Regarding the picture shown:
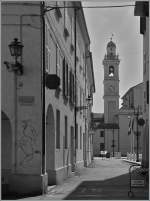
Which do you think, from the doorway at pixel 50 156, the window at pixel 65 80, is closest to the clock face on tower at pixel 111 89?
the window at pixel 65 80

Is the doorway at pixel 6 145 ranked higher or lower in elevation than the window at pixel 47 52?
lower

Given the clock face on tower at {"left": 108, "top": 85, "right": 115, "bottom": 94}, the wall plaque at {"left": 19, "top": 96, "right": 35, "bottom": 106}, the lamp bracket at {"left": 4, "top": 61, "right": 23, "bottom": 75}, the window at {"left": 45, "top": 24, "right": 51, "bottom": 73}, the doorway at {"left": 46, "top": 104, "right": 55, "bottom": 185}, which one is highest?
the clock face on tower at {"left": 108, "top": 85, "right": 115, "bottom": 94}

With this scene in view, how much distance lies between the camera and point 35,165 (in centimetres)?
1581

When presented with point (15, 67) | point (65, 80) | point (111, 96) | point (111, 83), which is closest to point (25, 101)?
point (15, 67)

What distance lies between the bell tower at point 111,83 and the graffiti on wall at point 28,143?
318 ft

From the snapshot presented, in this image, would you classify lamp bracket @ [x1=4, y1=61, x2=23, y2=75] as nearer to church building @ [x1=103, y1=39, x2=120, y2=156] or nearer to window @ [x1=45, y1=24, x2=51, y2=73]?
window @ [x1=45, y1=24, x2=51, y2=73]

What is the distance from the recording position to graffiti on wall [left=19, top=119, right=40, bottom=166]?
619 inches

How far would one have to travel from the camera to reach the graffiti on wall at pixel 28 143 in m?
15.7

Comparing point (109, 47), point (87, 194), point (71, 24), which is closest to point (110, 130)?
point (109, 47)

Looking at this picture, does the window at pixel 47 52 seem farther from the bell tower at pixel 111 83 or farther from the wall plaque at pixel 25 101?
the bell tower at pixel 111 83

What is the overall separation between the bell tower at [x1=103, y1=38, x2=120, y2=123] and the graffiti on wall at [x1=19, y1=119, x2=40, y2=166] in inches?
3820

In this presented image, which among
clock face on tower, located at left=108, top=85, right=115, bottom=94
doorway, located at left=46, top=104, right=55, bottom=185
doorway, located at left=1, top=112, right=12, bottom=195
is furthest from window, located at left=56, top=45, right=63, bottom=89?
clock face on tower, located at left=108, top=85, right=115, bottom=94

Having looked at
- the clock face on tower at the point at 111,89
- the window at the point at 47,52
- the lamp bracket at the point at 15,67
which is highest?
the clock face on tower at the point at 111,89

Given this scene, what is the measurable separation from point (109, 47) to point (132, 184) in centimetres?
10202
